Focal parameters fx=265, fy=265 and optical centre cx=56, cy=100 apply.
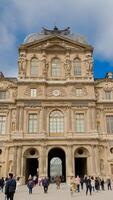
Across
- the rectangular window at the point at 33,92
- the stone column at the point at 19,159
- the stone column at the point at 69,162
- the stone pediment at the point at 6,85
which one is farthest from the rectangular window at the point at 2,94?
the stone column at the point at 69,162

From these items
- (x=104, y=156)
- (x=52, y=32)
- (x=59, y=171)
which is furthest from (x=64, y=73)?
(x=59, y=171)

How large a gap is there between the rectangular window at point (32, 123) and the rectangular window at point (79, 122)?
20.3ft

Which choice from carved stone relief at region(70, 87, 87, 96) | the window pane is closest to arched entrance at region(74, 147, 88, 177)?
carved stone relief at region(70, 87, 87, 96)

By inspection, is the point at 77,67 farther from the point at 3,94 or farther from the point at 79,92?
the point at 3,94

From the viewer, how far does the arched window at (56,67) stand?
4416 cm

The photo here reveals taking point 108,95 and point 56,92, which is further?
point 108,95

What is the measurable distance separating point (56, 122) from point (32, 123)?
366 cm

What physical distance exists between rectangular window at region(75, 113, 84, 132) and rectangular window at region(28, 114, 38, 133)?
618cm

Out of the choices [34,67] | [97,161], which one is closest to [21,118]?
[34,67]

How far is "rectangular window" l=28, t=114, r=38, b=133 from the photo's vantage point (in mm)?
39781

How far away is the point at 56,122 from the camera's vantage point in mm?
40531

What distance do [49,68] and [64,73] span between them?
2681 mm

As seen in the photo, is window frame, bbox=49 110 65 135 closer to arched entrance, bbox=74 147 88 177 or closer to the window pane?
arched entrance, bbox=74 147 88 177

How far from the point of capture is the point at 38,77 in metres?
43.1
